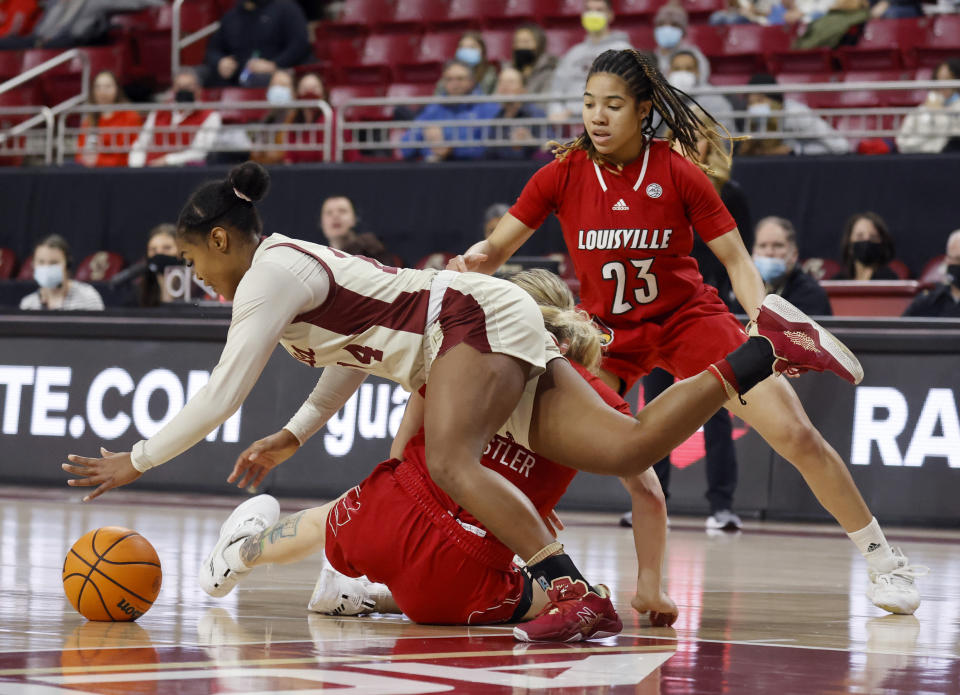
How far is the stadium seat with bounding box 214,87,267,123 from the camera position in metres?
15.2

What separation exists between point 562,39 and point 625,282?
9.98 m

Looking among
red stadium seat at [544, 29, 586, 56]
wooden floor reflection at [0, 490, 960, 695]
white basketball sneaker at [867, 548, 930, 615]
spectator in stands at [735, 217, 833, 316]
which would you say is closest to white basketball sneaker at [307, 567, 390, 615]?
wooden floor reflection at [0, 490, 960, 695]

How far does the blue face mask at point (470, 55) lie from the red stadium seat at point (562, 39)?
82 cm

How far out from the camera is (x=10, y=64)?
58.6ft

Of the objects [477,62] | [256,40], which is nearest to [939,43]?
[477,62]

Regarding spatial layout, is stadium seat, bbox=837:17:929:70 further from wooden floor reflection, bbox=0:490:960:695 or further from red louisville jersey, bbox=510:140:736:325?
red louisville jersey, bbox=510:140:736:325

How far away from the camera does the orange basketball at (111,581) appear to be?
4391 mm

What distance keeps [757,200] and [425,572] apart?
26.7 feet

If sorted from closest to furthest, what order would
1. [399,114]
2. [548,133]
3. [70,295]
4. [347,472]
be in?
[347,472]
[70,295]
[548,133]
[399,114]

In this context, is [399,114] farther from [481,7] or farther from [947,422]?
[947,422]

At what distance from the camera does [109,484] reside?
4.23 meters

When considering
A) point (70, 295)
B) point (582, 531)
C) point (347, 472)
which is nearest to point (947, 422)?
point (582, 531)

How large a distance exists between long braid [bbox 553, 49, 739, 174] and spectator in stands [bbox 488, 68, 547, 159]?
7234mm

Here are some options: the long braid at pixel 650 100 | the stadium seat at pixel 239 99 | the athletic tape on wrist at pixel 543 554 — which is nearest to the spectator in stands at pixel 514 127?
the stadium seat at pixel 239 99
